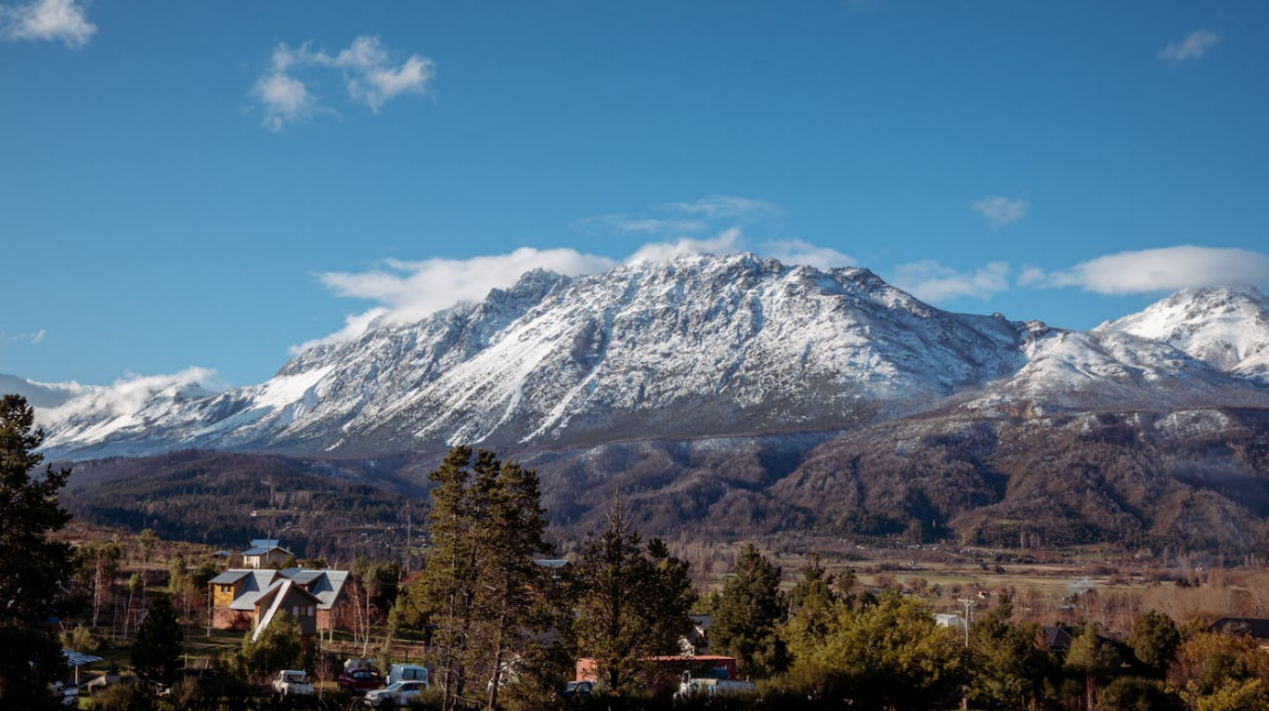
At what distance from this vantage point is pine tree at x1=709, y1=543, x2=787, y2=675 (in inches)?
2835

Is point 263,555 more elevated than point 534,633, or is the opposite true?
point 263,555

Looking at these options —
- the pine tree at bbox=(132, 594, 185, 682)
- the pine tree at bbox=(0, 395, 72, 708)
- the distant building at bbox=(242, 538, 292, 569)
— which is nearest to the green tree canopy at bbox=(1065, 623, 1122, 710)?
the pine tree at bbox=(132, 594, 185, 682)

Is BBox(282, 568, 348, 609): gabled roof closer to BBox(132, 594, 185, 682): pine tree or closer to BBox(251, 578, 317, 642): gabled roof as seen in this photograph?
BBox(251, 578, 317, 642): gabled roof

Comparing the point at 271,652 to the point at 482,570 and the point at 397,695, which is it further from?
the point at 482,570

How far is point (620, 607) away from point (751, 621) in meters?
25.8

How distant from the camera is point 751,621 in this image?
74.0m

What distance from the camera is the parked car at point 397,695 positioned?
44.5 metres

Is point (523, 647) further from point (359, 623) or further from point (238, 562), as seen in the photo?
point (238, 562)

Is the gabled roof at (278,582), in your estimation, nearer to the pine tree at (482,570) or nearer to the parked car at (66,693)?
the parked car at (66,693)

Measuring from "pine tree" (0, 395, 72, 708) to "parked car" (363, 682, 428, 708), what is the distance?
13455 millimetres

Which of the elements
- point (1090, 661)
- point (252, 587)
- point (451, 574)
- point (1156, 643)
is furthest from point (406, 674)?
point (1156, 643)

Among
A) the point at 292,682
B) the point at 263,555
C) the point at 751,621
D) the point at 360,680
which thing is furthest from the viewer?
the point at 263,555

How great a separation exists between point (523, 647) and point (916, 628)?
74.5 feet

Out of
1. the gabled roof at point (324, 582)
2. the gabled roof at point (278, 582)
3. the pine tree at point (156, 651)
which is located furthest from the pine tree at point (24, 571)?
the gabled roof at point (324, 582)
